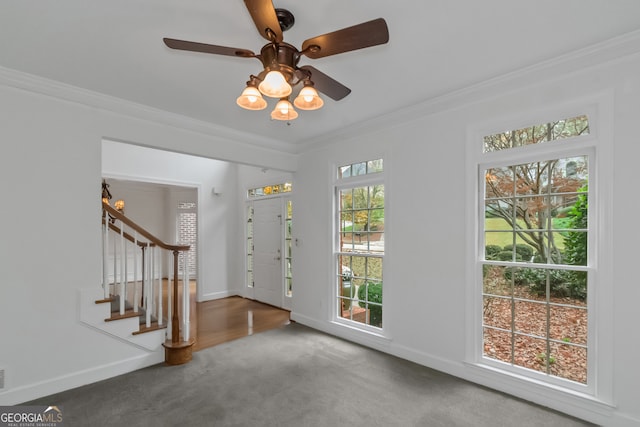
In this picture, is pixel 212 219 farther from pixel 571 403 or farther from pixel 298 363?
pixel 571 403

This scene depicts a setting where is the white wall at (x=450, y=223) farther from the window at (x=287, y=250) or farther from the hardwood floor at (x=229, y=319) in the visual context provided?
the window at (x=287, y=250)

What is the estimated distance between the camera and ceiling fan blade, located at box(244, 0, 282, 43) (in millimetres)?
1333

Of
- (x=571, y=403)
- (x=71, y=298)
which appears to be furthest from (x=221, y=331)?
(x=571, y=403)

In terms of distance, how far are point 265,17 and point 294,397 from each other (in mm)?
2689

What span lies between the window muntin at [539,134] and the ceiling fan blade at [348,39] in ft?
5.87

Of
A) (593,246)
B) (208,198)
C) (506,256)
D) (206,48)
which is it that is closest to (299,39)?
(206,48)

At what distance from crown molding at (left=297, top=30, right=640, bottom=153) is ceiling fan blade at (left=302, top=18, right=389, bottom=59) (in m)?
1.63

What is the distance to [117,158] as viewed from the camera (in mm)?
5102

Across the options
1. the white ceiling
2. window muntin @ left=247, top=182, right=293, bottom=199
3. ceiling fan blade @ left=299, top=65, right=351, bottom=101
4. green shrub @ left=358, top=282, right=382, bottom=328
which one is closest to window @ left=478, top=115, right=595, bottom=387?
the white ceiling

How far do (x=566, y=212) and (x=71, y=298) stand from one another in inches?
167

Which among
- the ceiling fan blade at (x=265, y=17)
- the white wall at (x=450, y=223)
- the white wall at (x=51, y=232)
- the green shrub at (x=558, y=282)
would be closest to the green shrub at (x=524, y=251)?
the green shrub at (x=558, y=282)

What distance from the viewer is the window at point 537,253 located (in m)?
2.38

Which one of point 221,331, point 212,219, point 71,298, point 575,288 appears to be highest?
point 212,219

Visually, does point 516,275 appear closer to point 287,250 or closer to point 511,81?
point 511,81
